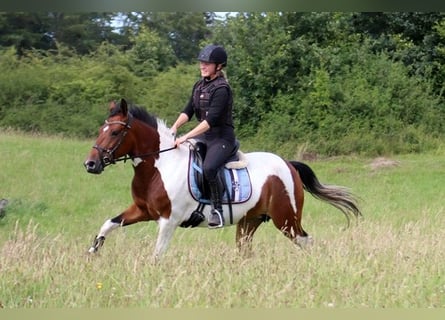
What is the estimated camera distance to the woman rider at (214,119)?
598cm

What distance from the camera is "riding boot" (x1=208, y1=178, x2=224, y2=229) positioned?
6.18 m

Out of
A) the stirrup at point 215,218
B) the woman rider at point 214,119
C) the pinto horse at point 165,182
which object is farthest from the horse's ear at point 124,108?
the stirrup at point 215,218

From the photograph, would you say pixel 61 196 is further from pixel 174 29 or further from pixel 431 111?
pixel 174 29

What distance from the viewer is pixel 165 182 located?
242 inches

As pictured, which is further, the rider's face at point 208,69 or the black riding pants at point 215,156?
the black riding pants at point 215,156

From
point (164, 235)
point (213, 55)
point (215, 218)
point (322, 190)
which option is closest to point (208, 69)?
point (213, 55)

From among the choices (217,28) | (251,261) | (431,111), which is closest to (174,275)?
(251,261)

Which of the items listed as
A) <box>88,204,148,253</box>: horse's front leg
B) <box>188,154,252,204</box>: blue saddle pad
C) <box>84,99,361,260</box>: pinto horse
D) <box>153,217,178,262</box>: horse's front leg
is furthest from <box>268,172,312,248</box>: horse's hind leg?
<box>88,204,148,253</box>: horse's front leg

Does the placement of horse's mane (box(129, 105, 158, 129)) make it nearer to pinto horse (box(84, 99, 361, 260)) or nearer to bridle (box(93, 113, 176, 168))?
pinto horse (box(84, 99, 361, 260))

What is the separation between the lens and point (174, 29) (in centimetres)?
2959

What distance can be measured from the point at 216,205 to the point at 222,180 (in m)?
0.24

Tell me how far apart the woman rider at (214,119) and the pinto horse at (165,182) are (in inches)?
6.2

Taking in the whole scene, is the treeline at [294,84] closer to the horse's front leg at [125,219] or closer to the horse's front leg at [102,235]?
the horse's front leg at [125,219]

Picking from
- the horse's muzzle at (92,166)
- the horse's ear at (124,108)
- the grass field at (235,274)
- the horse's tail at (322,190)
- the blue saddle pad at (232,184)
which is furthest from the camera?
the horse's tail at (322,190)
